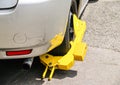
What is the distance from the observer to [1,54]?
3.06m

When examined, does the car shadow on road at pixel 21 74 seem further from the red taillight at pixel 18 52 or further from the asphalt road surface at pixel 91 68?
the red taillight at pixel 18 52

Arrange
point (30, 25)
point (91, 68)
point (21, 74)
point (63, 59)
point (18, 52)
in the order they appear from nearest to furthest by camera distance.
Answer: point (30, 25), point (18, 52), point (63, 59), point (21, 74), point (91, 68)

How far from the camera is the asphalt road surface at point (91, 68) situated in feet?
11.7

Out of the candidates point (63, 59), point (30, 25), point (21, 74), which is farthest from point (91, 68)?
point (30, 25)

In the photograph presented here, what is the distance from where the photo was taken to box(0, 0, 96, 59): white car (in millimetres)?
2814

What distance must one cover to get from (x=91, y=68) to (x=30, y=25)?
1236 millimetres

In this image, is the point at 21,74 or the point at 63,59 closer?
the point at 63,59

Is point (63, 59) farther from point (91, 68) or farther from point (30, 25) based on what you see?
point (30, 25)

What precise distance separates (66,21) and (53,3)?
379 mm

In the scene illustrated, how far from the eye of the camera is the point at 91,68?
3.83 metres

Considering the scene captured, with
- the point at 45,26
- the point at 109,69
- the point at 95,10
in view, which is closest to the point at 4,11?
the point at 45,26

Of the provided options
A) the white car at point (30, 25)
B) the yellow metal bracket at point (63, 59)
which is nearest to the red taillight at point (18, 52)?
the white car at point (30, 25)

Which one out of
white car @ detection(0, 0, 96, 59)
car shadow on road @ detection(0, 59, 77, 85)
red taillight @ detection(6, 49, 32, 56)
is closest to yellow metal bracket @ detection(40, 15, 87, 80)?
car shadow on road @ detection(0, 59, 77, 85)

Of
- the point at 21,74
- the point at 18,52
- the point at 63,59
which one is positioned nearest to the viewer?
the point at 18,52
